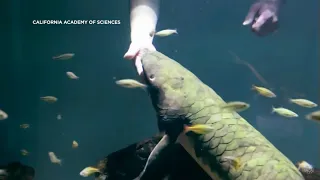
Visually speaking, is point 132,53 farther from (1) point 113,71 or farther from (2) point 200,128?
(1) point 113,71

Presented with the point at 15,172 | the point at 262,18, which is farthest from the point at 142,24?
the point at 15,172

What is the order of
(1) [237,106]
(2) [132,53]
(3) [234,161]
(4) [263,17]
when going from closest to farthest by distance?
1. (3) [234,161]
2. (1) [237,106]
3. (2) [132,53]
4. (4) [263,17]

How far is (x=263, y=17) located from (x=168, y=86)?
6.00ft

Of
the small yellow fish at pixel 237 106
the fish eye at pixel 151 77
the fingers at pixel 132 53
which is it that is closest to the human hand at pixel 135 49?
the fingers at pixel 132 53

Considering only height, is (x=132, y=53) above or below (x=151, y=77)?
above

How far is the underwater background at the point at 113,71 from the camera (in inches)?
258

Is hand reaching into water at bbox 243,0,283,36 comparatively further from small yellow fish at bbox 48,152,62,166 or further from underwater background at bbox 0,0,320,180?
small yellow fish at bbox 48,152,62,166

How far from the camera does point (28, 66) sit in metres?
6.61

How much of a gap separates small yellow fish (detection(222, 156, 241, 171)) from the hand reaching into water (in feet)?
6.46

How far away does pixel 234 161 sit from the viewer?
2795 millimetres

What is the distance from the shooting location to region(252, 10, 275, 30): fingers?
419 cm

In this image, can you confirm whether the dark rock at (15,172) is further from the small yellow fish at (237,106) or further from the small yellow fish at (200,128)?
the small yellow fish at (237,106)

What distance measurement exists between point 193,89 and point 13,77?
473 cm

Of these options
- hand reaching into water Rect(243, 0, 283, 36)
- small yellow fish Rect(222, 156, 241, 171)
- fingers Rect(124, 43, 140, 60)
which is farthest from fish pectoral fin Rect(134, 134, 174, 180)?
hand reaching into water Rect(243, 0, 283, 36)
